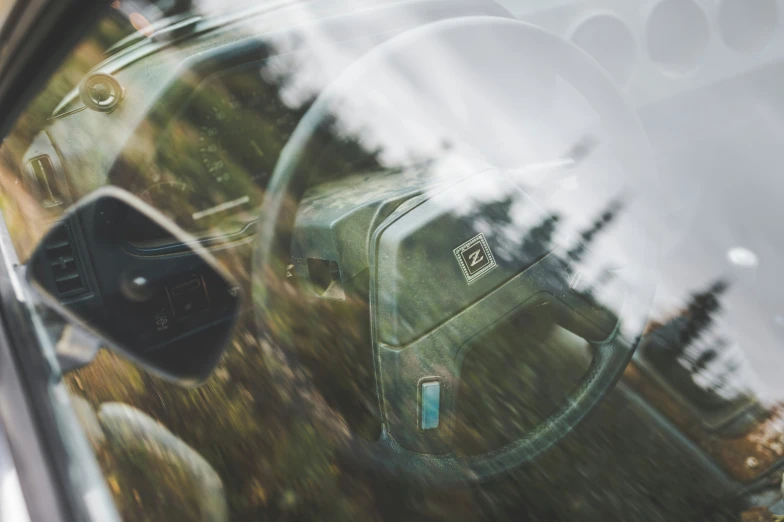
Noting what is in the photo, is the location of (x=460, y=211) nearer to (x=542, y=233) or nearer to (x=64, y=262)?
(x=542, y=233)

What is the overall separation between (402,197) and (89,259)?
1190 millimetres

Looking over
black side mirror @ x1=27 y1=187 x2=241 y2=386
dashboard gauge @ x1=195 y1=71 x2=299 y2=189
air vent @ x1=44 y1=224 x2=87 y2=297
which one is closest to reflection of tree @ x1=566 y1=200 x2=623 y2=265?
dashboard gauge @ x1=195 y1=71 x2=299 y2=189

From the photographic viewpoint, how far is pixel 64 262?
184cm

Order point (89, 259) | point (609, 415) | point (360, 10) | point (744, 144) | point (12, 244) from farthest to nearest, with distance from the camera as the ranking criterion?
point (89, 259), point (12, 244), point (609, 415), point (360, 10), point (744, 144)

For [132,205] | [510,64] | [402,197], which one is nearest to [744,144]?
[510,64]

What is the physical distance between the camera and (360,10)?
4.55ft

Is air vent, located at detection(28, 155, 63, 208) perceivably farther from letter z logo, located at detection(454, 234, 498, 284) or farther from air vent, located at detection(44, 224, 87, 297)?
letter z logo, located at detection(454, 234, 498, 284)

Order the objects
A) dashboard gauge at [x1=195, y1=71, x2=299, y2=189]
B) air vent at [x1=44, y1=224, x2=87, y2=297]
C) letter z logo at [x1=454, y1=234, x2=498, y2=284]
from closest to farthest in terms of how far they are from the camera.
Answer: letter z logo at [x1=454, y1=234, x2=498, y2=284]
dashboard gauge at [x1=195, y1=71, x2=299, y2=189]
air vent at [x1=44, y1=224, x2=87, y2=297]

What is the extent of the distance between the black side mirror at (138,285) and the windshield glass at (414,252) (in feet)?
0.03

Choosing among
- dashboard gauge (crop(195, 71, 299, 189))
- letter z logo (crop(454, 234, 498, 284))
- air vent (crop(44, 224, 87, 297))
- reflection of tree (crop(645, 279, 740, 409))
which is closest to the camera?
reflection of tree (crop(645, 279, 740, 409))

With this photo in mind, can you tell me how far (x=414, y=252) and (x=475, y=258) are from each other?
131 mm

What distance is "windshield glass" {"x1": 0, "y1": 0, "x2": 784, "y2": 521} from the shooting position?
1.11 m

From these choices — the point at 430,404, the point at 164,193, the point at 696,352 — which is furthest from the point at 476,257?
the point at 164,193

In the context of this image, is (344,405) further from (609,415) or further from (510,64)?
(510,64)
